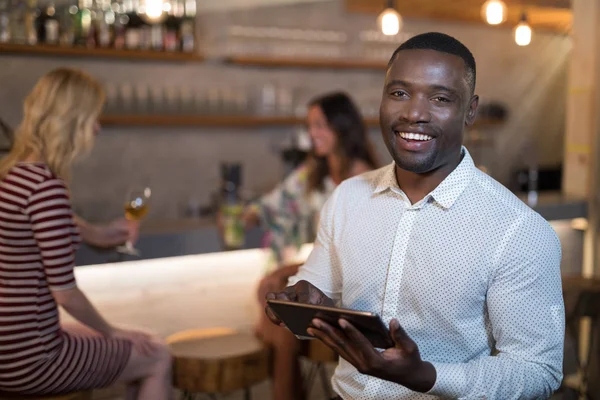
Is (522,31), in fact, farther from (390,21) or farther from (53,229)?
(53,229)

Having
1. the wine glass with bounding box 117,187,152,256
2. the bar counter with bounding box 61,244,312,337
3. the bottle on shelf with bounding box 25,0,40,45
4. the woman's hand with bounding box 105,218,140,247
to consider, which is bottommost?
the bar counter with bounding box 61,244,312,337

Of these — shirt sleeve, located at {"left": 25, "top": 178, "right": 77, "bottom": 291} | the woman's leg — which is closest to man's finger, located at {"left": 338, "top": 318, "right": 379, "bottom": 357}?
shirt sleeve, located at {"left": 25, "top": 178, "right": 77, "bottom": 291}

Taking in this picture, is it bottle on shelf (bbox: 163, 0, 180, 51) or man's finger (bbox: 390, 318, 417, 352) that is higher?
bottle on shelf (bbox: 163, 0, 180, 51)

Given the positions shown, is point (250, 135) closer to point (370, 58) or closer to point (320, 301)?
point (370, 58)

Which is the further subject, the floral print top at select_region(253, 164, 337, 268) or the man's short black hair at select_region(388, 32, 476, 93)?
the floral print top at select_region(253, 164, 337, 268)

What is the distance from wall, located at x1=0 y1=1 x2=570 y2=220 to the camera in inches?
195

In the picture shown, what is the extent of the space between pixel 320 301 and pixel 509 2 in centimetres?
482

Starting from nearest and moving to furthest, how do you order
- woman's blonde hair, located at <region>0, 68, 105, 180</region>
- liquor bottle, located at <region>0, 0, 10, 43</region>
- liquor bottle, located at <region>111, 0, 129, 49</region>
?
1. woman's blonde hair, located at <region>0, 68, 105, 180</region>
2. liquor bottle, located at <region>0, 0, 10, 43</region>
3. liquor bottle, located at <region>111, 0, 129, 49</region>

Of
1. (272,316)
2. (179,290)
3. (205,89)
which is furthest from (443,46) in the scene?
(205,89)

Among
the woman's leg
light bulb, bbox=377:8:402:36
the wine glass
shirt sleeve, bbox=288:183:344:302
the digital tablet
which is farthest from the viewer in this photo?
light bulb, bbox=377:8:402:36

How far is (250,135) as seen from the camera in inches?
221

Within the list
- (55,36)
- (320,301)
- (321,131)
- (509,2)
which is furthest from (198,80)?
(320,301)

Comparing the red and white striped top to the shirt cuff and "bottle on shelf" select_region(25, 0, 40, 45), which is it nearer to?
the shirt cuff

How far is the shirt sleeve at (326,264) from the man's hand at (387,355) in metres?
0.39
